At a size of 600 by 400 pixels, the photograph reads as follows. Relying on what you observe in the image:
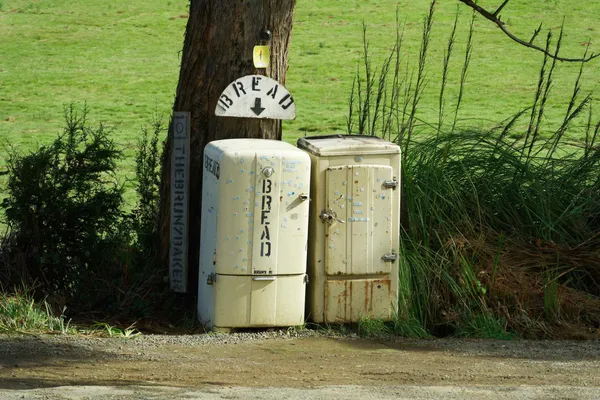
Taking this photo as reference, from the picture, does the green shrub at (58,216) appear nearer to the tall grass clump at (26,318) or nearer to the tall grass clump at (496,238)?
the tall grass clump at (26,318)

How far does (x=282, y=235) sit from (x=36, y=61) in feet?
60.3

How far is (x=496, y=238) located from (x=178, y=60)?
53.8 ft

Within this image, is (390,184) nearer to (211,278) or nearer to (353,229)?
(353,229)

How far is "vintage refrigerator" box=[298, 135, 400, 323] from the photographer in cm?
648

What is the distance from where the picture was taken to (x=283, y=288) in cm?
635

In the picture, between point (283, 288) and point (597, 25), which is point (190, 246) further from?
point (597, 25)

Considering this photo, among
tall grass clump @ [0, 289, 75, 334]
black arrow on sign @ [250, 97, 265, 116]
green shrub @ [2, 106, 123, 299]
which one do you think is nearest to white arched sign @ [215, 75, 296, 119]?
black arrow on sign @ [250, 97, 265, 116]

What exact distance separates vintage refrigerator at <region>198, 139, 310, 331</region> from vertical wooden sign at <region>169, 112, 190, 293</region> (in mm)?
667

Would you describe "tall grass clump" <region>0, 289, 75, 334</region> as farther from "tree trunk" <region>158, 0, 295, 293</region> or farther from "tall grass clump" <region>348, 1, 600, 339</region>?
"tall grass clump" <region>348, 1, 600, 339</region>

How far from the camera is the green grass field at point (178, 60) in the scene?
19.4 metres

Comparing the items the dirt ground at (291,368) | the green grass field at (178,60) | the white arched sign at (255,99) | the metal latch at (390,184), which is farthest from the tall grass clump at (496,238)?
Result: the green grass field at (178,60)

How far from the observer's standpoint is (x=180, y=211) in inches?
278

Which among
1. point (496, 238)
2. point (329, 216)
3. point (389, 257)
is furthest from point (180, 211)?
point (496, 238)

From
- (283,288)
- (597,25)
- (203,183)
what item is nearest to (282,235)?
(283,288)
